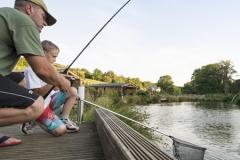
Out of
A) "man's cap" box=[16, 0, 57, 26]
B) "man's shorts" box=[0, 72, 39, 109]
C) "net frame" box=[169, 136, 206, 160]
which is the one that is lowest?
"net frame" box=[169, 136, 206, 160]

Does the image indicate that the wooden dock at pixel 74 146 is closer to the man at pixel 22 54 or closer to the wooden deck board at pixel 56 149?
the wooden deck board at pixel 56 149

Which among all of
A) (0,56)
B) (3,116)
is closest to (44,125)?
(3,116)

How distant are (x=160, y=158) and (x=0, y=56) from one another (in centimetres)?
127

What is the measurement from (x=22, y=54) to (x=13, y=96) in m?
0.36

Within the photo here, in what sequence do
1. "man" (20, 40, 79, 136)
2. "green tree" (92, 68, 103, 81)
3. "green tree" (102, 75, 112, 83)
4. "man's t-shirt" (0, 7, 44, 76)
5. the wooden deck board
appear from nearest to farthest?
1. "man's t-shirt" (0, 7, 44, 76)
2. the wooden deck board
3. "man" (20, 40, 79, 136)
4. "green tree" (92, 68, 103, 81)
5. "green tree" (102, 75, 112, 83)

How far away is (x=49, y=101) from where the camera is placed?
2.96 meters

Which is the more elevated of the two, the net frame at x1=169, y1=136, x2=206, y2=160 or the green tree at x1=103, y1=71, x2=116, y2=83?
the green tree at x1=103, y1=71, x2=116, y2=83

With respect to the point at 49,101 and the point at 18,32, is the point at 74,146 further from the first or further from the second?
the point at 18,32

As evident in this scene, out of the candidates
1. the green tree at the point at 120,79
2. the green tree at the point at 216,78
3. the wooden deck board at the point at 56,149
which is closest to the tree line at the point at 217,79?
the green tree at the point at 216,78

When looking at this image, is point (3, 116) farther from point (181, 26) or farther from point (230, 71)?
point (230, 71)

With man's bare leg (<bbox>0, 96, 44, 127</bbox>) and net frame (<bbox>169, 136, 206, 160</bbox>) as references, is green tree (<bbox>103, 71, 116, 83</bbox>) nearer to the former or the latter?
net frame (<bbox>169, 136, 206, 160</bbox>)

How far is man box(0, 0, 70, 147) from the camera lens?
1502 millimetres

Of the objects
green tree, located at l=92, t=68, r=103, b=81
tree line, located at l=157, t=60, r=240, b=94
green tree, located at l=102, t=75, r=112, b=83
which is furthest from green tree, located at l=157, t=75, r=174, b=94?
green tree, located at l=92, t=68, r=103, b=81

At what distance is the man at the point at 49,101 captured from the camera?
8.87 feet
